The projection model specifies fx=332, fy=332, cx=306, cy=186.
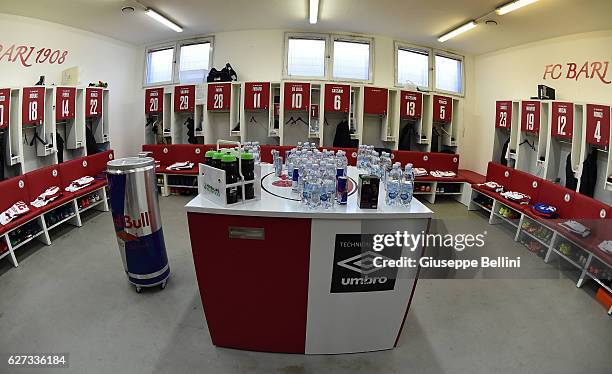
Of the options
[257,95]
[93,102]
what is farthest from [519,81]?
[93,102]

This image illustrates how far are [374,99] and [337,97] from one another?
2.21 feet

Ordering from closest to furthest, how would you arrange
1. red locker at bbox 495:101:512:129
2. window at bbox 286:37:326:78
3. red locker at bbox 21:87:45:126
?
1. red locker at bbox 21:87:45:126
2. red locker at bbox 495:101:512:129
3. window at bbox 286:37:326:78

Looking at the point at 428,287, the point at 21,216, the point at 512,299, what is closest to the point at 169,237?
the point at 21,216

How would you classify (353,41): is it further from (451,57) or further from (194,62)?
(194,62)

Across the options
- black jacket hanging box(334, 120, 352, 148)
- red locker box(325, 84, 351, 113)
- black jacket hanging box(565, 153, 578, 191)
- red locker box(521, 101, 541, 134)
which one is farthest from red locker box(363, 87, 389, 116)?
black jacket hanging box(565, 153, 578, 191)

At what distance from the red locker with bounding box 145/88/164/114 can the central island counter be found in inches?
191

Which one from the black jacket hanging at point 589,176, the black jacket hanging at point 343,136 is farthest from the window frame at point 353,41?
the black jacket hanging at point 589,176

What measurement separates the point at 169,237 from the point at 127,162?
1.68 metres

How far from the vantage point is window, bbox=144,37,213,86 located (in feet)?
21.2

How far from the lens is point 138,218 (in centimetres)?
270

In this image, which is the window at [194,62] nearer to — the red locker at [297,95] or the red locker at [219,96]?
the red locker at [219,96]

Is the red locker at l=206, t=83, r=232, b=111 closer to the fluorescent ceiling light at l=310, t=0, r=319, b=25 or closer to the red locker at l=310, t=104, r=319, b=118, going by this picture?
the red locker at l=310, t=104, r=319, b=118

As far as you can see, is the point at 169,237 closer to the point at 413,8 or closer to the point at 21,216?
the point at 21,216

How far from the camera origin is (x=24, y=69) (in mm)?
4680
